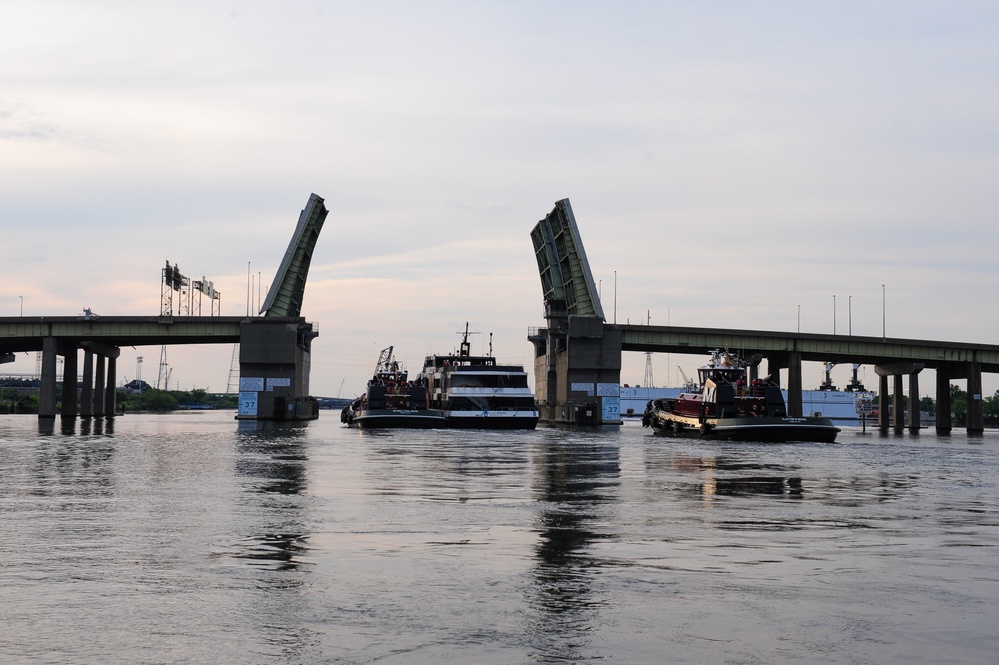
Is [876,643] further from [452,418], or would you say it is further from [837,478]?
[452,418]

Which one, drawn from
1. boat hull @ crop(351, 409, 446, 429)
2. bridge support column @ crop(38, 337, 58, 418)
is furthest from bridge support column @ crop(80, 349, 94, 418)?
boat hull @ crop(351, 409, 446, 429)

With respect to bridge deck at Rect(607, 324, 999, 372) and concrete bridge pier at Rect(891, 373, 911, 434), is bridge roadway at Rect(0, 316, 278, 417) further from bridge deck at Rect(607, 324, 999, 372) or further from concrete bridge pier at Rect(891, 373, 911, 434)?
concrete bridge pier at Rect(891, 373, 911, 434)

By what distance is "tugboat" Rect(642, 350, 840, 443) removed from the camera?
78.5 m

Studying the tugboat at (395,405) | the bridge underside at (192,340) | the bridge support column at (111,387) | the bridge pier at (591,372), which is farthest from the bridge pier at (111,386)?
the bridge pier at (591,372)

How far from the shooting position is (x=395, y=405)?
359 feet

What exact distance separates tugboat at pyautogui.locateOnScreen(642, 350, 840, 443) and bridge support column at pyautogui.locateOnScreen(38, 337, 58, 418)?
61582 mm

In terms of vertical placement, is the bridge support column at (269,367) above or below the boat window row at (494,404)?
above

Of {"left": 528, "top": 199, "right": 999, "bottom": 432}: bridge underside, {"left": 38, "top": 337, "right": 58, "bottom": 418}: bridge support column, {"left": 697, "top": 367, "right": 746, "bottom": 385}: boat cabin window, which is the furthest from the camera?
{"left": 528, "top": 199, "right": 999, "bottom": 432}: bridge underside

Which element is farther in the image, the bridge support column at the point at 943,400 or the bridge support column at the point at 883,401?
the bridge support column at the point at 883,401

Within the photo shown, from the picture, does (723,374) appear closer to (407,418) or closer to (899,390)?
(407,418)

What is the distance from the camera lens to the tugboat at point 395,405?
9650 cm

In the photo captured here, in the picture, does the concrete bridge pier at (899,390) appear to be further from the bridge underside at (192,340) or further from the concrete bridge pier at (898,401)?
the bridge underside at (192,340)

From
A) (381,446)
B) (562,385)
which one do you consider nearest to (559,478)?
(381,446)

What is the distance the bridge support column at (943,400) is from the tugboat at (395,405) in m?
63.1
